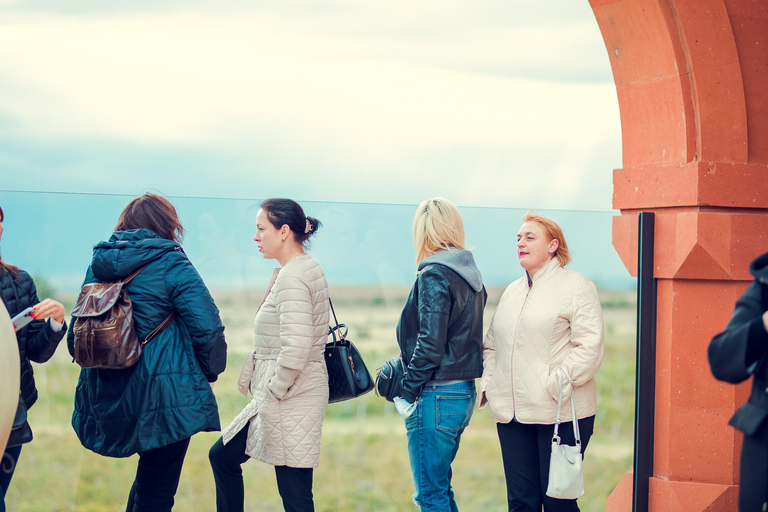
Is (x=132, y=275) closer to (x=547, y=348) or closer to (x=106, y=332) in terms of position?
(x=106, y=332)

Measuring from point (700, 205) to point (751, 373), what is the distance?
194cm

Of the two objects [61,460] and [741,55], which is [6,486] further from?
[741,55]

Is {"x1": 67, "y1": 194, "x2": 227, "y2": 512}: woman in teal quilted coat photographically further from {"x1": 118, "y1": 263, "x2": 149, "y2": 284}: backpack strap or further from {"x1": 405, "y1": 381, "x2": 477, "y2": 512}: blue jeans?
{"x1": 405, "y1": 381, "x2": 477, "y2": 512}: blue jeans

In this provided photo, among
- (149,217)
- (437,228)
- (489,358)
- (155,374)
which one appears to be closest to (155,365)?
(155,374)

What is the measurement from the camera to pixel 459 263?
3.53 meters

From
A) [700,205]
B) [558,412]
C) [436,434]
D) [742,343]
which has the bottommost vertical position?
[436,434]

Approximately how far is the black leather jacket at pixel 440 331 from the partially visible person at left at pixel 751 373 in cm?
138

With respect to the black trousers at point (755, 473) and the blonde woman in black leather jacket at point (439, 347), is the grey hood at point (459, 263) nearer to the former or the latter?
the blonde woman in black leather jacket at point (439, 347)

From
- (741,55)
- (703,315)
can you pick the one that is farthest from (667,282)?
(741,55)

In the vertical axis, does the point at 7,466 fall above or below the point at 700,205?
below

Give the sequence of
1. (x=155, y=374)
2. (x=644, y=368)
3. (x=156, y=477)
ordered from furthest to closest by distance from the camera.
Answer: (x=644, y=368) → (x=156, y=477) → (x=155, y=374)

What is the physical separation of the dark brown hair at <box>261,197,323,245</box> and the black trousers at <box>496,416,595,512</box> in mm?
1303

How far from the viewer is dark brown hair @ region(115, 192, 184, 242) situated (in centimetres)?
340

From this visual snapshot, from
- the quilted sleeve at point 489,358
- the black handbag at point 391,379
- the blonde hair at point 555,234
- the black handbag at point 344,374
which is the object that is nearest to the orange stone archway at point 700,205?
the blonde hair at point 555,234
